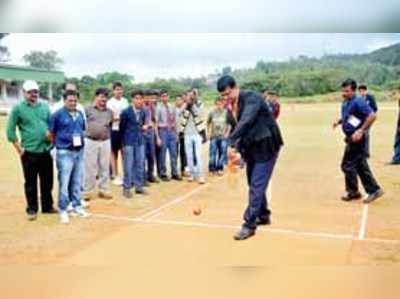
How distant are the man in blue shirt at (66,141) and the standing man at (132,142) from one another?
1.13 metres

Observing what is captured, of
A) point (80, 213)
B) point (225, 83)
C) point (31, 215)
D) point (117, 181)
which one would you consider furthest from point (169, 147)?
point (225, 83)

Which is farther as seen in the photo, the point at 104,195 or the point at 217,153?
the point at 217,153

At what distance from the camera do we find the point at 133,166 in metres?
7.03

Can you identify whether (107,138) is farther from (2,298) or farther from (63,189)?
(2,298)

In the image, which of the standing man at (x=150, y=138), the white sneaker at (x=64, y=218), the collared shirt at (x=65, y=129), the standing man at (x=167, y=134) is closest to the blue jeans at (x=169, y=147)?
the standing man at (x=167, y=134)

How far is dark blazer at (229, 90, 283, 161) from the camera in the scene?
4605 mm

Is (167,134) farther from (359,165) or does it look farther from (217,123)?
(359,165)

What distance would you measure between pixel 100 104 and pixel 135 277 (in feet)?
11.5

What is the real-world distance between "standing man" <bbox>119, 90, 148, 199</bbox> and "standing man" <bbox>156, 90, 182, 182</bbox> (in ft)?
3.34

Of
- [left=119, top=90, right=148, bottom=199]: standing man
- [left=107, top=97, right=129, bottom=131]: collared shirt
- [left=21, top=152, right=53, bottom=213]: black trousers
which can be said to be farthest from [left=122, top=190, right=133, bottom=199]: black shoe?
[left=21, top=152, right=53, bottom=213]: black trousers

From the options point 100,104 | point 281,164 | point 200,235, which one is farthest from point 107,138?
point 281,164

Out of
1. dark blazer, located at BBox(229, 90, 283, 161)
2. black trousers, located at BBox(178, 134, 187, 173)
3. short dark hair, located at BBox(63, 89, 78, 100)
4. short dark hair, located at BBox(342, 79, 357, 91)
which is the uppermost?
short dark hair, located at BBox(342, 79, 357, 91)

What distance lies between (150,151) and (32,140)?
8.20 ft

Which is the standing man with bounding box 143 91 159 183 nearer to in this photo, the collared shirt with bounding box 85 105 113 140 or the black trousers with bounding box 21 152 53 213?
the collared shirt with bounding box 85 105 113 140
